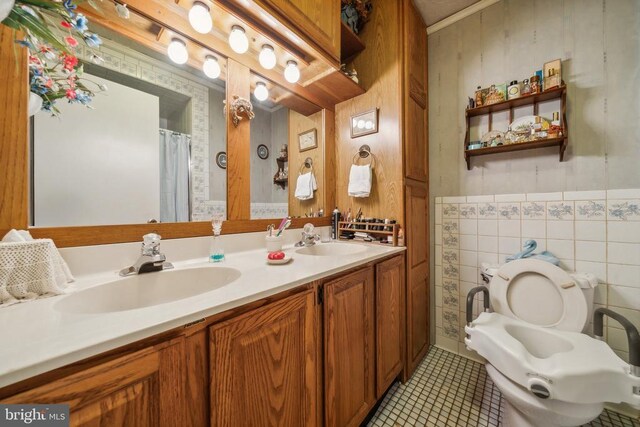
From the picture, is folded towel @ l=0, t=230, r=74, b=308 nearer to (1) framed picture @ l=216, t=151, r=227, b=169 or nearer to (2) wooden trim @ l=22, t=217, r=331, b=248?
(2) wooden trim @ l=22, t=217, r=331, b=248

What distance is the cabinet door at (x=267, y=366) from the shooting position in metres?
0.54

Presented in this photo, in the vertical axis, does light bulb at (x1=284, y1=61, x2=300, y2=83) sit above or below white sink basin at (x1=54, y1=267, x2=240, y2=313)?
above

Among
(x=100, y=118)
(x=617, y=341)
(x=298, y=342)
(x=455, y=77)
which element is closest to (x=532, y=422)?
(x=617, y=341)

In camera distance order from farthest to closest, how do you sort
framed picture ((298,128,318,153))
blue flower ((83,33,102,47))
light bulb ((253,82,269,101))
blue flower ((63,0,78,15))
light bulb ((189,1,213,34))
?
1. framed picture ((298,128,318,153))
2. light bulb ((253,82,269,101))
3. light bulb ((189,1,213,34))
4. blue flower ((83,33,102,47))
5. blue flower ((63,0,78,15))

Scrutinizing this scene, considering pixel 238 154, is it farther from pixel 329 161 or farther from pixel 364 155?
pixel 364 155

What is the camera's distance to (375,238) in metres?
1.49

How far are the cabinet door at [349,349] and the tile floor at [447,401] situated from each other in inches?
8.0

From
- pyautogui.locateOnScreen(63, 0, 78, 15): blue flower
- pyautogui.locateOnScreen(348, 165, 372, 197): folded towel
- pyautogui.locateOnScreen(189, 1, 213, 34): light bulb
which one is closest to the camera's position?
pyautogui.locateOnScreen(63, 0, 78, 15): blue flower

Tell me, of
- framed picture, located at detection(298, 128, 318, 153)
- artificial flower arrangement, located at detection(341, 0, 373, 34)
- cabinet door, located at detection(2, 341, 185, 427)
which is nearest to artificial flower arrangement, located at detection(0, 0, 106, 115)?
cabinet door, located at detection(2, 341, 185, 427)

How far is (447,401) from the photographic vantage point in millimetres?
1216

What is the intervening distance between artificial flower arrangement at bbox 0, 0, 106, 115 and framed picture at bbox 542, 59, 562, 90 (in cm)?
198

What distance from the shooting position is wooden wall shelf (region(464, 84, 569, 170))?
3.88 feet

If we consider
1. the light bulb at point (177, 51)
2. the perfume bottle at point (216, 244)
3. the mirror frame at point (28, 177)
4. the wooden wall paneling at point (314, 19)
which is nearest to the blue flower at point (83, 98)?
the mirror frame at point (28, 177)

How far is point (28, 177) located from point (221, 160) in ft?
2.05
